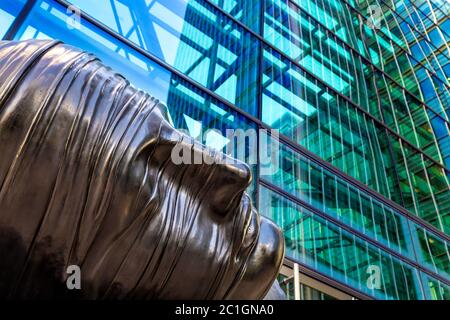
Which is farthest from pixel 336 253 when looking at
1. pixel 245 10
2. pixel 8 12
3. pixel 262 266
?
pixel 262 266

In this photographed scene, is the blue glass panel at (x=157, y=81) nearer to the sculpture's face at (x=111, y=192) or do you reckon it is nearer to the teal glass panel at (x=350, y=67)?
the teal glass panel at (x=350, y=67)

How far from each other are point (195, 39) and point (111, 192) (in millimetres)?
8859

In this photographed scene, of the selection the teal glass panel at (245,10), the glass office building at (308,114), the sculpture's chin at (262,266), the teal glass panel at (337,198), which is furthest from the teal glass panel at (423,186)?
the sculpture's chin at (262,266)

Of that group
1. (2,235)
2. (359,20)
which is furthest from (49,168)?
(359,20)

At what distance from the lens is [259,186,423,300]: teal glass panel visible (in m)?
7.98

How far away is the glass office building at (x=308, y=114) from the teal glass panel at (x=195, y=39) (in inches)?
1.1

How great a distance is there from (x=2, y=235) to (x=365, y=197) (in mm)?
9980

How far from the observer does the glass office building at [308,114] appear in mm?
7949

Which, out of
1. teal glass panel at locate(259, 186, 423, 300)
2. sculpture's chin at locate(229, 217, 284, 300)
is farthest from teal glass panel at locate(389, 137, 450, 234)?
sculpture's chin at locate(229, 217, 284, 300)

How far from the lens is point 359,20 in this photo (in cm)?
1562

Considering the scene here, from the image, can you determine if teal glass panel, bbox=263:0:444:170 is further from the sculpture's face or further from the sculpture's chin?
the sculpture's face

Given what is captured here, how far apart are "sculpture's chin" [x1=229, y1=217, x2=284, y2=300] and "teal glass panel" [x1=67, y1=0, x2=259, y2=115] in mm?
7403

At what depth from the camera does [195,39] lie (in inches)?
379
